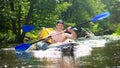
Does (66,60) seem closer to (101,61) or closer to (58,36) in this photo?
(101,61)

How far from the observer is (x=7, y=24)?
Answer: 22688 millimetres

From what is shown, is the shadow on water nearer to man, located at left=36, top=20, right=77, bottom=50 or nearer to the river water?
the river water

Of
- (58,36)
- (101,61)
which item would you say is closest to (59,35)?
(58,36)

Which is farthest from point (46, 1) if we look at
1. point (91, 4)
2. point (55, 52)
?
point (91, 4)

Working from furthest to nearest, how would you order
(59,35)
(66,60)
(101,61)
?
(59,35) → (66,60) → (101,61)

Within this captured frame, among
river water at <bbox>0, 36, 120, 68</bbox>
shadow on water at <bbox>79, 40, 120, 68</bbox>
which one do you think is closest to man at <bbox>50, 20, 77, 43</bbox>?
river water at <bbox>0, 36, 120, 68</bbox>

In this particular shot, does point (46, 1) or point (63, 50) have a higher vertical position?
point (46, 1)

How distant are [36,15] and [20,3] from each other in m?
2.15

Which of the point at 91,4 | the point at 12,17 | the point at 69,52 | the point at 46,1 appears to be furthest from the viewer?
the point at 91,4

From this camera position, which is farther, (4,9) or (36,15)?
(36,15)

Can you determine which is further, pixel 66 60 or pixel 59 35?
pixel 59 35

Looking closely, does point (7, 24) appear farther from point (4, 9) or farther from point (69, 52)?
point (69, 52)

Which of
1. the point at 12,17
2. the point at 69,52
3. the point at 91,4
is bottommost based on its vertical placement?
the point at 69,52

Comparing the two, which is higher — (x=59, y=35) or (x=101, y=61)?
(x=59, y=35)
